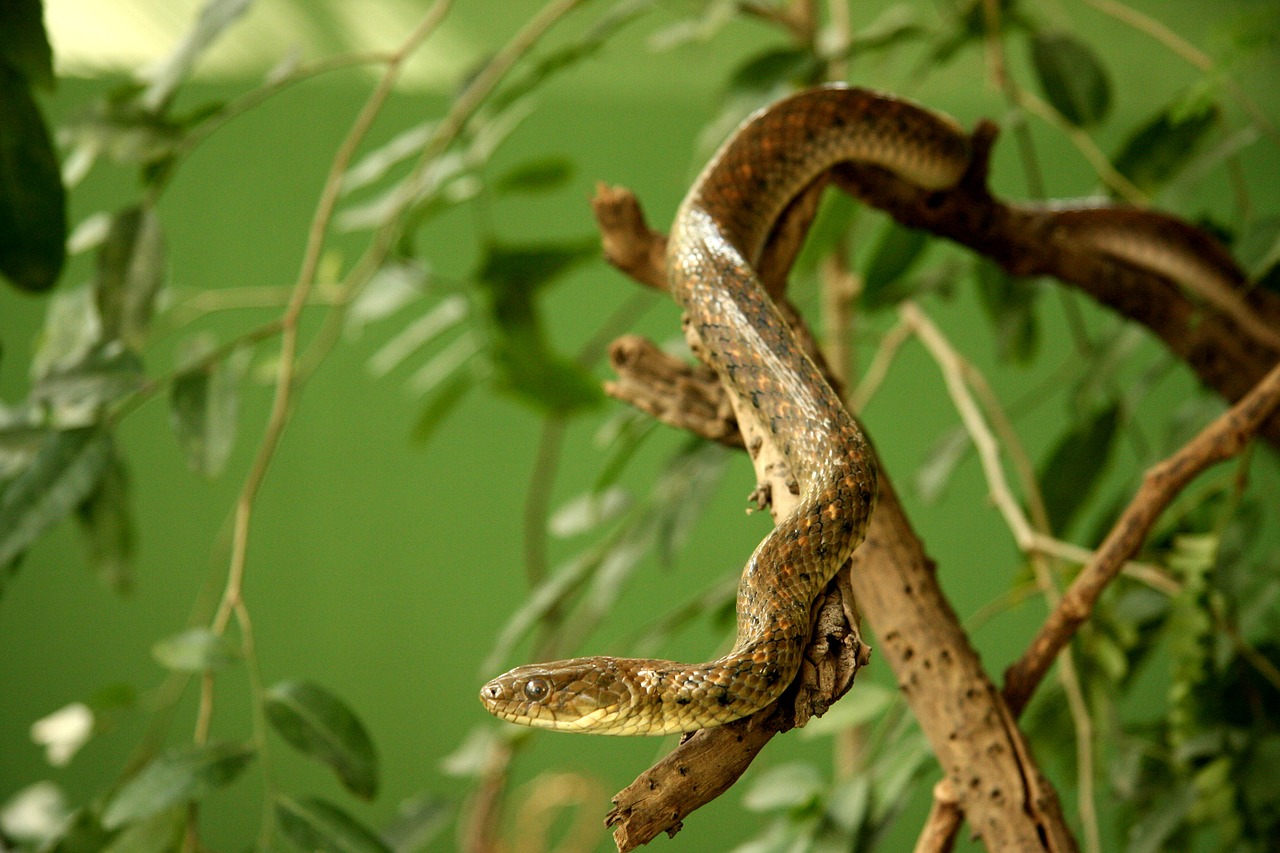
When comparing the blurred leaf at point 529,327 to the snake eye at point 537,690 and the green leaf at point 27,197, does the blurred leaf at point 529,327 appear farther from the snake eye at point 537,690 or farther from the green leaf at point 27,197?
the snake eye at point 537,690

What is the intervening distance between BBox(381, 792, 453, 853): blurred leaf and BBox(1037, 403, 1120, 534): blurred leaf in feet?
3.80

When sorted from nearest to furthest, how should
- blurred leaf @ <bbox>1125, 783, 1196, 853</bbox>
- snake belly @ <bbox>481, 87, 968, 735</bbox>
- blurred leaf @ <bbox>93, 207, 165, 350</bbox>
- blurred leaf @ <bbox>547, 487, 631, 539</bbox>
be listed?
snake belly @ <bbox>481, 87, 968, 735</bbox> < blurred leaf @ <bbox>93, 207, 165, 350</bbox> < blurred leaf @ <bbox>1125, 783, 1196, 853</bbox> < blurred leaf @ <bbox>547, 487, 631, 539</bbox>

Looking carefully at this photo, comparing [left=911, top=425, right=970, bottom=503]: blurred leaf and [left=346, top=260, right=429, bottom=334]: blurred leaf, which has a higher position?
[left=346, top=260, right=429, bottom=334]: blurred leaf

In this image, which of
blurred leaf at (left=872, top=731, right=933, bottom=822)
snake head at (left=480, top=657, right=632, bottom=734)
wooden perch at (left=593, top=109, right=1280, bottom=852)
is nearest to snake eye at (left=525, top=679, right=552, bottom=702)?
snake head at (left=480, top=657, right=632, bottom=734)

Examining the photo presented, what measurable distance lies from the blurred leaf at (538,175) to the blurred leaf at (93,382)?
2.70 ft

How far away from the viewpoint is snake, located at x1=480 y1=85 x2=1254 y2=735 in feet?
2.67

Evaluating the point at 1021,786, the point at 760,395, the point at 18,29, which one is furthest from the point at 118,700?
the point at 1021,786

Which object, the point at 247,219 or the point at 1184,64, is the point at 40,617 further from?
the point at 1184,64

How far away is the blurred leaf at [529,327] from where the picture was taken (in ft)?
5.87

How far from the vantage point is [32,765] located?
127 inches

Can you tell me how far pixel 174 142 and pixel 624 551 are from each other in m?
0.89

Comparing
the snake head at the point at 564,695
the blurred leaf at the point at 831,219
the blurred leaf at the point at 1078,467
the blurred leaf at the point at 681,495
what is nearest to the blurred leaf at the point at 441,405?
the blurred leaf at the point at 681,495

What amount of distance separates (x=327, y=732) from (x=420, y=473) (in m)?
2.13

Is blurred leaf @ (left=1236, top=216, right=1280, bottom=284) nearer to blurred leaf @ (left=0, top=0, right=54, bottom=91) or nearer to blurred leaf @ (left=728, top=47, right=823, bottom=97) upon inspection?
blurred leaf @ (left=728, top=47, right=823, bottom=97)
